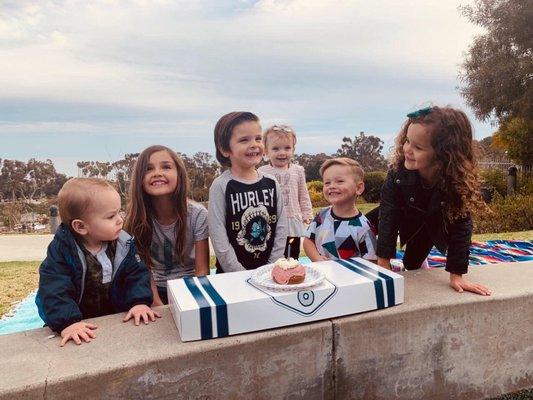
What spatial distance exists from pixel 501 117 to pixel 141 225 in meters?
19.3

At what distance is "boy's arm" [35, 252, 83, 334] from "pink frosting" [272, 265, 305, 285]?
0.86m

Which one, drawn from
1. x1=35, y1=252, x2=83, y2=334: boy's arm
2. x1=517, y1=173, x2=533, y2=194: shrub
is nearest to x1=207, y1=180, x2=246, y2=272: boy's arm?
x1=35, y1=252, x2=83, y2=334: boy's arm

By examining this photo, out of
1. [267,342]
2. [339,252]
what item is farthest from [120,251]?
[339,252]

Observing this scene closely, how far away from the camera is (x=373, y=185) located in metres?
16.5

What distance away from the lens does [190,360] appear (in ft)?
6.38

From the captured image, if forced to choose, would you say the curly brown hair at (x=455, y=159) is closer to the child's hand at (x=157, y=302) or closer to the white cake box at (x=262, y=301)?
the white cake box at (x=262, y=301)

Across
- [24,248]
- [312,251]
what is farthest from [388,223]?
[24,248]

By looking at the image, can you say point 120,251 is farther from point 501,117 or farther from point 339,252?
point 501,117

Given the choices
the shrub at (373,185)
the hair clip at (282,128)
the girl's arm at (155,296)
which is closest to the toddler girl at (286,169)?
the hair clip at (282,128)

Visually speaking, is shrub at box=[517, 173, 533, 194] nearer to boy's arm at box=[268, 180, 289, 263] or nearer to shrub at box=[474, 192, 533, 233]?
shrub at box=[474, 192, 533, 233]

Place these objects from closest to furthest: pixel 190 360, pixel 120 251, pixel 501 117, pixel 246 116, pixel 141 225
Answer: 1. pixel 190 360
2. pixel 120 251
3. pixel 141 225
4. pixel 246 116
5. pixel 501 117

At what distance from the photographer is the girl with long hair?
A: 112 inches

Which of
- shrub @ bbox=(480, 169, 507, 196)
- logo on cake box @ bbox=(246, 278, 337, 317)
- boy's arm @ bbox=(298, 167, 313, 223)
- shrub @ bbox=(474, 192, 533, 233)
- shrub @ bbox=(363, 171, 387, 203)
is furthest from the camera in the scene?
shrub @ bbox=(480, 169, 507, 196)

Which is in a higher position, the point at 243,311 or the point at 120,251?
the point at 120,251
